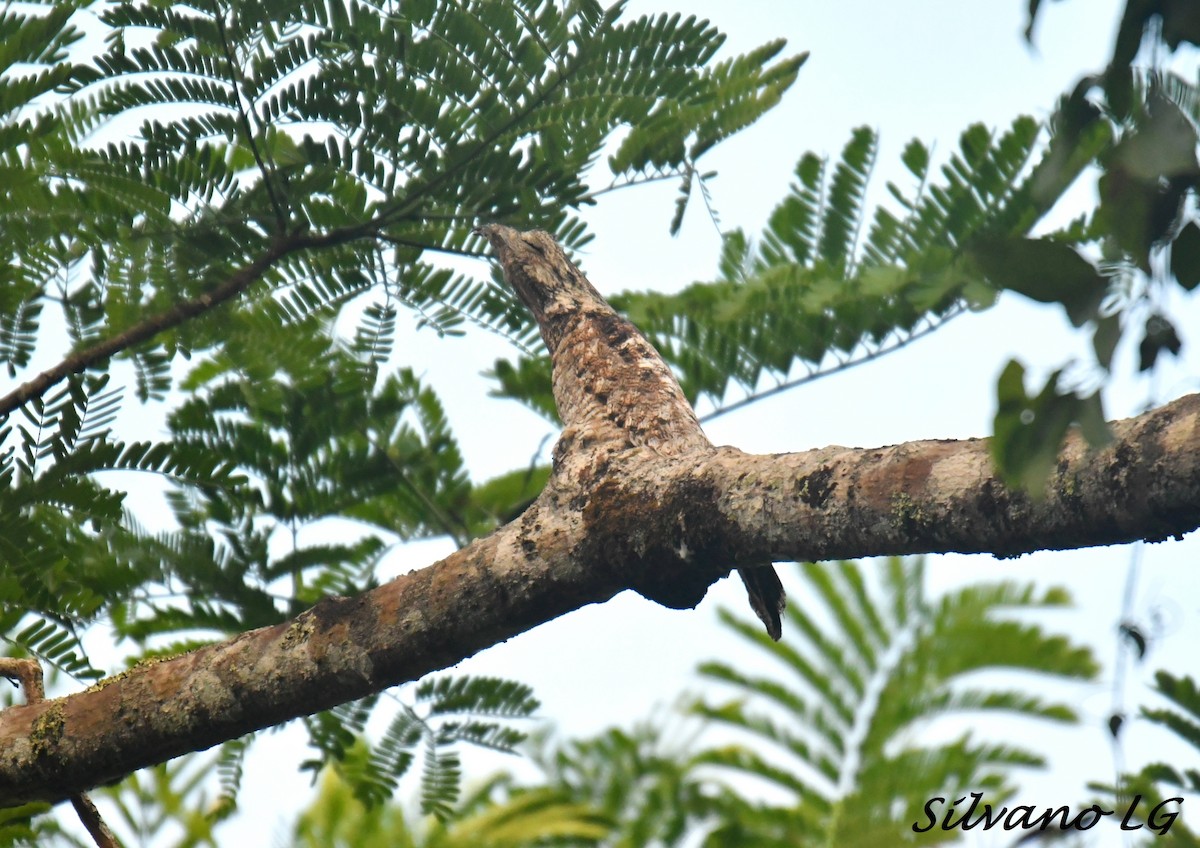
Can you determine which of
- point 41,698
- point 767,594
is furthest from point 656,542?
point 41,698

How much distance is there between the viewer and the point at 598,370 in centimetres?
256

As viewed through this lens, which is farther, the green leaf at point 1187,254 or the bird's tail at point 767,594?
the bird's tail at point 767,594

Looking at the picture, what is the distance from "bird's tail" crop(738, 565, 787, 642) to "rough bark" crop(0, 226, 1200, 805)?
0.36 feet

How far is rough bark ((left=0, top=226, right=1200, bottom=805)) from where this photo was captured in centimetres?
150

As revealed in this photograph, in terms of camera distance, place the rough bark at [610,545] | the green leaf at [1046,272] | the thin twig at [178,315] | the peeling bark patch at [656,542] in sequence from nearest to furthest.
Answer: the green leaf at [1046,272] < the rough bark at [610,545] < the peeling bark patch at [656,542] < the thin twig at [178,315]

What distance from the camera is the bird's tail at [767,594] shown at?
2.12 m

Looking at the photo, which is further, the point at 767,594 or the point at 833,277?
the point at 833,277

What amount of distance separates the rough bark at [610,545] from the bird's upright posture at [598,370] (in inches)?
1.5

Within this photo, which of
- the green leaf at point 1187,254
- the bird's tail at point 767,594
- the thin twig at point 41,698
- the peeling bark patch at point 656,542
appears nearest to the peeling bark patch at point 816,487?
the peeling bark patch at point 656,542

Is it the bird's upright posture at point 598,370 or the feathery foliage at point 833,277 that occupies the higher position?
the feathery foliage at point 833,277

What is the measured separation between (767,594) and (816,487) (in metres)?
0.37

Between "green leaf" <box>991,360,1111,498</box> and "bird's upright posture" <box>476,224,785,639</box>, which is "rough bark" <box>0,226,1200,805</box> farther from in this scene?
"green leaf" <box>991,360,1111,498</box>

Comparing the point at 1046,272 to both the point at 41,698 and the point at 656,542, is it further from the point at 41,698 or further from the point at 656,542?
the point at 41,698

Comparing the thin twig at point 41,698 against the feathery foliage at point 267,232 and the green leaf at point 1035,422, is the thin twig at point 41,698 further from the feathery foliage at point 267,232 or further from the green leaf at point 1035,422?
the green leaf at point 1035,422
